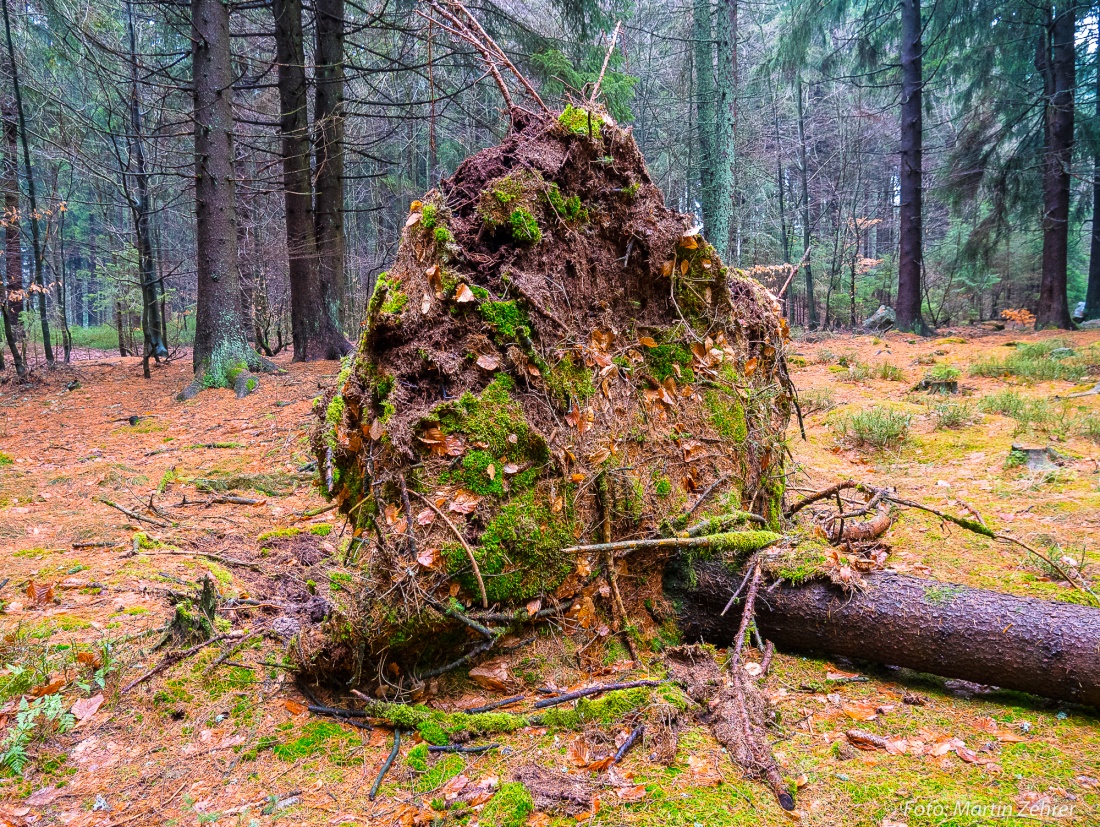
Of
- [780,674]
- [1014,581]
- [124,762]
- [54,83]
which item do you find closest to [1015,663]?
[780,674]

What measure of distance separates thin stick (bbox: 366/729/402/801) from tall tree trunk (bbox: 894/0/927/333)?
52.9 ft

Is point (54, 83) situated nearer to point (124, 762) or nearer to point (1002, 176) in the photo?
point (124, 762)

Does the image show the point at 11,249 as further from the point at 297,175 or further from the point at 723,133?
the point at 723,133

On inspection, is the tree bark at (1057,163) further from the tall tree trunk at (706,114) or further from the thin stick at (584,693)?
the thin stick at (584,693)

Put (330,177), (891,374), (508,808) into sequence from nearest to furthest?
1. (508,808)
2. (891,374)
3. (330,177)

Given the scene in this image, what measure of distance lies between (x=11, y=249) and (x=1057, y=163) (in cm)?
2343

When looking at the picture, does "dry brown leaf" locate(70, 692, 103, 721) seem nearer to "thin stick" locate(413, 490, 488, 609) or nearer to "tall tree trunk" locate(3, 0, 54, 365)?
"thin stick" locate(413, 490, 488, 609)

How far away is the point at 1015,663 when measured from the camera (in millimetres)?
2432

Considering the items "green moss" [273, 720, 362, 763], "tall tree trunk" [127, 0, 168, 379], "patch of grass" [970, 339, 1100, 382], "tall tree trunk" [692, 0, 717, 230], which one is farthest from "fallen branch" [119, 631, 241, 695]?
"patch of grass" [970, 339, 1100, 382]

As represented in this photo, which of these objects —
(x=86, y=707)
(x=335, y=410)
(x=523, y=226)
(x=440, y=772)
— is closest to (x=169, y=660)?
(x=86, y=707)

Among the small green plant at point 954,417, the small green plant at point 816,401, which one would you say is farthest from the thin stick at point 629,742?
the small green plant at point 816,401

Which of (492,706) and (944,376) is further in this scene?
(944,376)

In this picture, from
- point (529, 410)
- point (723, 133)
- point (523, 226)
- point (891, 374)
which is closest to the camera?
point (529, 410)

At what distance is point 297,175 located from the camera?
10359 mm
